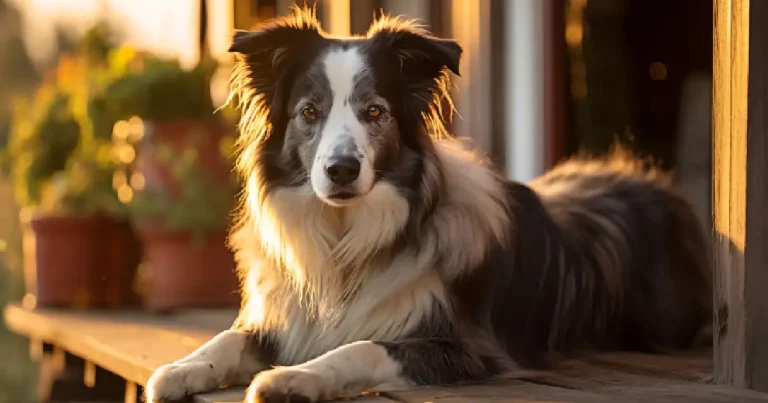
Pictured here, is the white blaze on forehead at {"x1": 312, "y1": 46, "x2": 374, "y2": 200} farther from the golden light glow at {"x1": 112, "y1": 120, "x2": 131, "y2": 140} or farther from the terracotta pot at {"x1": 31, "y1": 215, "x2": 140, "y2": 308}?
the terracotta pot at {"x1": 31, "y1": 215, "x2": 140, "y2": 308}

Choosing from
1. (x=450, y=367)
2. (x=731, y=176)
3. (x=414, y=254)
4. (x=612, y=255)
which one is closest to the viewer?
(x=731, y=176)

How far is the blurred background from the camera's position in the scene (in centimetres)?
563

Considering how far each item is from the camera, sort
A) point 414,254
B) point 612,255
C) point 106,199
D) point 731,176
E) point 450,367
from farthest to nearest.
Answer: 1. point 106,199
2. point 612,255
3. point 414,254
4. point 450,367
5. point 731,176

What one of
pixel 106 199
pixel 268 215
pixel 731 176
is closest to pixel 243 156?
pixel 268 215

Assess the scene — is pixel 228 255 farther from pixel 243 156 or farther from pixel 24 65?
pixel 24 65

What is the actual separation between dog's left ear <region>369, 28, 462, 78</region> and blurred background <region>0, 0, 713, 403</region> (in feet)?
5.65

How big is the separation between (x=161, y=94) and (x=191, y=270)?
88cm

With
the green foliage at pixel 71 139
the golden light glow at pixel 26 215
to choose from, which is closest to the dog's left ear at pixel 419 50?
the green foliage at pixel 71 139

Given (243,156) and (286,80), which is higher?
(286,80)

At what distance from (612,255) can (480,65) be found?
316cm

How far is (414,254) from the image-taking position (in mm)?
3377

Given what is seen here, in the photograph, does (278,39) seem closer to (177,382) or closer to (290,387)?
(177,382)

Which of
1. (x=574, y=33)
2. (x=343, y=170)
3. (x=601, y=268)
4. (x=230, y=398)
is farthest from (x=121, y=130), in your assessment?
(x=230, y=398)

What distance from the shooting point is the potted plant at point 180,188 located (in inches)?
217
